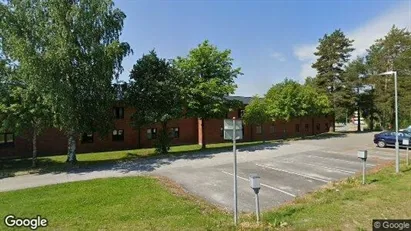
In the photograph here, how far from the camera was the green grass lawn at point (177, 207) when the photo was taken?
7.64 meters

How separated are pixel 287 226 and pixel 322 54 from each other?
1777 inches

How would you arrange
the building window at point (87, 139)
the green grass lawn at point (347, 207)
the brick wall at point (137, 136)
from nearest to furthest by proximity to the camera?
the green grass lawn at point (347, 207) → the brick wall at point (137, 136) → the building window at point (87, 139)

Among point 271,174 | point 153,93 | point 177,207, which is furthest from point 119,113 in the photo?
point 177,207

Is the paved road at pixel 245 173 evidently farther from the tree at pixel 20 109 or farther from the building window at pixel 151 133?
the building window at pixel 151 133

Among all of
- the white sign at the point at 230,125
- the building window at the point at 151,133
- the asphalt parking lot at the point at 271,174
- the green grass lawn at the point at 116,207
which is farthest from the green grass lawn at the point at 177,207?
the building window at the point at 151,133

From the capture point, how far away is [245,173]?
15492mm

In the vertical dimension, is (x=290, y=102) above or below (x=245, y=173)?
above

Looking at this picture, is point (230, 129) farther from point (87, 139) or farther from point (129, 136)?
point (129, 136)

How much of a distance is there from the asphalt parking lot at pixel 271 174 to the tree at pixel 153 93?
587cm

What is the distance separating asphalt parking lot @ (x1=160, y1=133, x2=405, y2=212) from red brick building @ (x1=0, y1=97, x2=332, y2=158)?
11.0 metres

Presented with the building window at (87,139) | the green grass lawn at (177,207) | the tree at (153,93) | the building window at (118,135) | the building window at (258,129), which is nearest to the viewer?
the green grass lawn at (177,207)

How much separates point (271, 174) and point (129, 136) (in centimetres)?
2070

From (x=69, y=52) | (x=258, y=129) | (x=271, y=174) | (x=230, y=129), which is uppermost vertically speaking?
(x=69, y=52)

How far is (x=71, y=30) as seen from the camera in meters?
18.6
